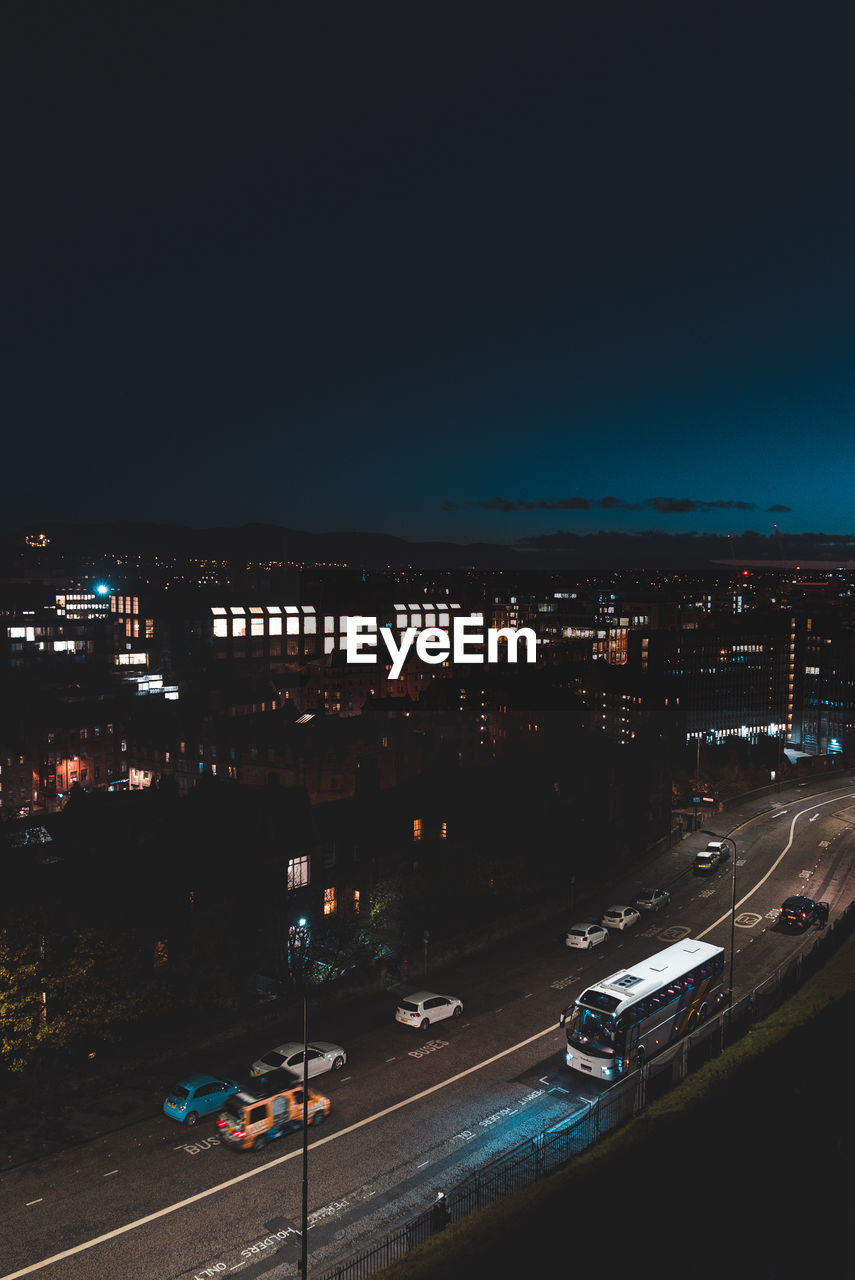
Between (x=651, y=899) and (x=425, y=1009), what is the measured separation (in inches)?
589

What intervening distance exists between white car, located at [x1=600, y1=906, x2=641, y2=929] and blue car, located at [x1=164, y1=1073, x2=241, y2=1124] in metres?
18.2

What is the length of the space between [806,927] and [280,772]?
32272mm

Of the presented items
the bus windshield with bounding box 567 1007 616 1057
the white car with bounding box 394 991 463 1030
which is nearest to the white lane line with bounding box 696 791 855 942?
the white car with bounding box 394 991 463 1030

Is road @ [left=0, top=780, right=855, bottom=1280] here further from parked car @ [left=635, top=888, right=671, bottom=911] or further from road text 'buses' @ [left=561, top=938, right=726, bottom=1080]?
parked car @ [left=635, top=888, right=671, bottom=911]

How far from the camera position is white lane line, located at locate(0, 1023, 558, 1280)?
→ 16188mm

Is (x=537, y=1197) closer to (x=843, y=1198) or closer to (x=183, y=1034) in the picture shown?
(x=843, y=1198)

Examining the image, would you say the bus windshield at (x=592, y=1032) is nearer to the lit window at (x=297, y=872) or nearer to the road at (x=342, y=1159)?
the road at (x=342, y=1159)

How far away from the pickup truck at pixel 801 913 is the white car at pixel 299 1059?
20.2 meters

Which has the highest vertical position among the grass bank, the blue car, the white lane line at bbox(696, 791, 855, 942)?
the grass bank

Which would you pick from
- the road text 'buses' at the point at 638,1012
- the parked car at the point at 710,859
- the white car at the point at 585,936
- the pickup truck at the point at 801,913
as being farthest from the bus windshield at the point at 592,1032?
the parked car at the point at 710,859

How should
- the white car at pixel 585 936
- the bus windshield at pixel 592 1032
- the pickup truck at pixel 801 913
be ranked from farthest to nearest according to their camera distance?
1. the pickup truck at pixel 801 913
2. the white car at pixel 585 936
3. the bus windshield at pixel 592 1032

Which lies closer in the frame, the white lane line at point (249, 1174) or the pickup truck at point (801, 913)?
the white lane line at point (249, 1174)

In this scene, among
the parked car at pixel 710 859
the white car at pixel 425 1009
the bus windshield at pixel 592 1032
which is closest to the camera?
the bus windshield at pixel 592 1032

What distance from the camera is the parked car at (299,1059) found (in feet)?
73.6
